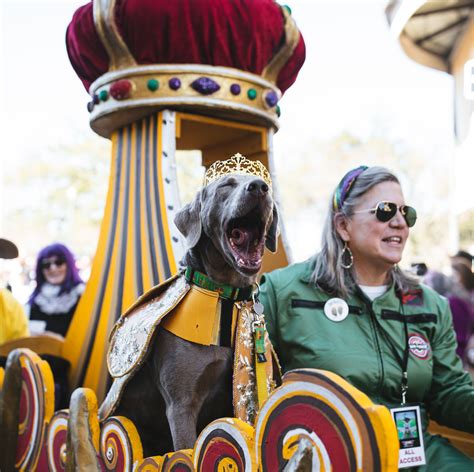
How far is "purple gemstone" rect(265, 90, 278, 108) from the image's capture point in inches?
121

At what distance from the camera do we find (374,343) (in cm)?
253

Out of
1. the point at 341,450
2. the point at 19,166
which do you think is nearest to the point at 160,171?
the point at 341,450

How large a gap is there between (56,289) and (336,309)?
3114 millimetres

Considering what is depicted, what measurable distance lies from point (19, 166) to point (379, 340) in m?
24.5

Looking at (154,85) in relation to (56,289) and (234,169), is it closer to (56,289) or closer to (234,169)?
(234,169)

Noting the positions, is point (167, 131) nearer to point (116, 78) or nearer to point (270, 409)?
point (116, 78)

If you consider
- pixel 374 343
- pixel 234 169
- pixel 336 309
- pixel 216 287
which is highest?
pixel 234 169

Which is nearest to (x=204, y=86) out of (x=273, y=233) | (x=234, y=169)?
(x=234, y=169)

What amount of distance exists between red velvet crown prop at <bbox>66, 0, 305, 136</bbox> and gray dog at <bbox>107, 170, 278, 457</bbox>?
3.03 ft

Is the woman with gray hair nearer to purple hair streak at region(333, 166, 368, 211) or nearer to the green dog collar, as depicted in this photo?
purple hair streak at region(333, 166, 368, 211)

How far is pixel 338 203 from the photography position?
2.77 meters

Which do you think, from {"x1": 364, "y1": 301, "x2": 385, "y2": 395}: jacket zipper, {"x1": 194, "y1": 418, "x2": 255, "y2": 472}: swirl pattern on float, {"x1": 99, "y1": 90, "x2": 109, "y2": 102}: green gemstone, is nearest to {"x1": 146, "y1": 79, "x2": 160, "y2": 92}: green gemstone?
{"x1": 99, "y1": 90, "x2": 109, "y2": 102}: green gemstone

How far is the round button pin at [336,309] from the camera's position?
101 inches

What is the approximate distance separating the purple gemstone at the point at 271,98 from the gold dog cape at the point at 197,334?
3.76 ft
